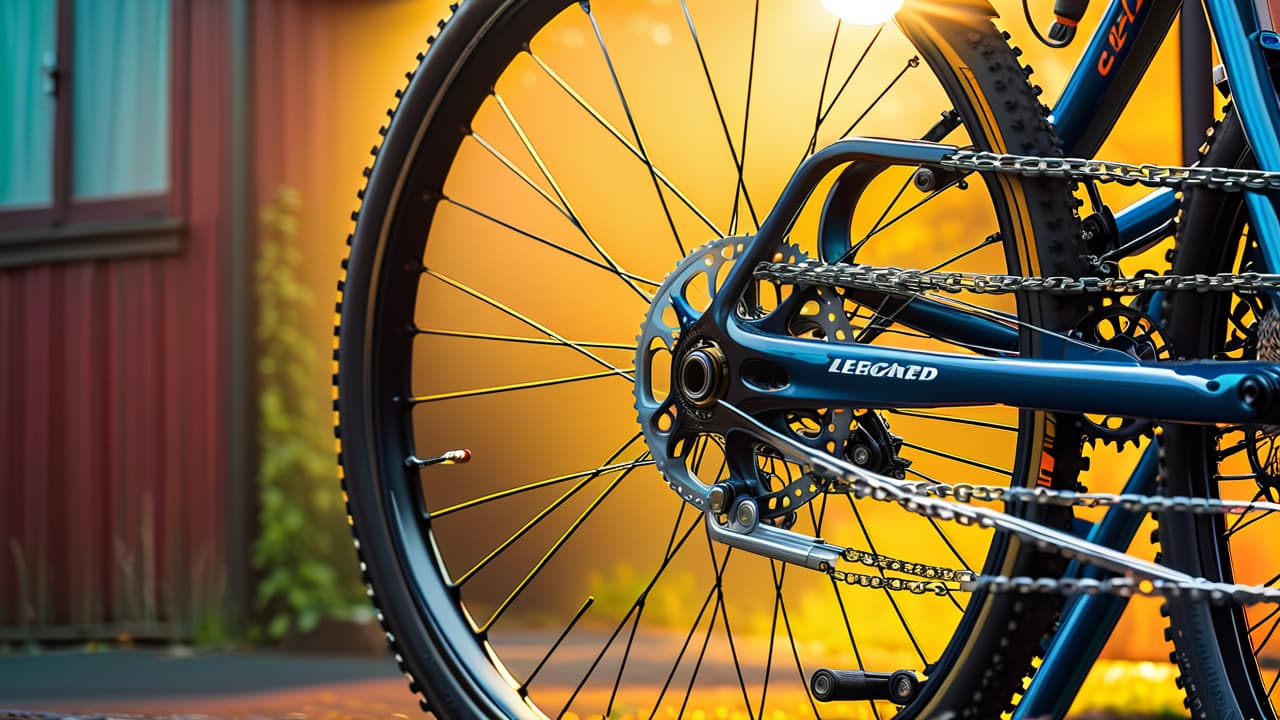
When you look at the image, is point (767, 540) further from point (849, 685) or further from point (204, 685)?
point (204, 685)

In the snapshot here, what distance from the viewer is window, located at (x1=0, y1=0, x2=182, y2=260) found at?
202 inches

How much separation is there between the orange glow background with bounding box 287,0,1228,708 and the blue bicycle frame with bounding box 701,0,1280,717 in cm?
204

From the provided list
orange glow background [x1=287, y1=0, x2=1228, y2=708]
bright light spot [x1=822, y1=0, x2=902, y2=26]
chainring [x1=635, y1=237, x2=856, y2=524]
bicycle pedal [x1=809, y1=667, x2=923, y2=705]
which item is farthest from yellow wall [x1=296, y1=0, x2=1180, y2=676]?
bicycle pedal [x1=809, y1=667, x2=923, y2=705]

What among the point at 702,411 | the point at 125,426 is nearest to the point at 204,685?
the point at 125,426

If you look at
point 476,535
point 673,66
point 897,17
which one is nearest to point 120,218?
point 476,535

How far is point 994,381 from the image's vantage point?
1.36 metres

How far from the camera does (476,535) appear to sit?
182 inches

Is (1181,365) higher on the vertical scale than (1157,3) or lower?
lower

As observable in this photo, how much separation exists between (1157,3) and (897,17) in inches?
12.7

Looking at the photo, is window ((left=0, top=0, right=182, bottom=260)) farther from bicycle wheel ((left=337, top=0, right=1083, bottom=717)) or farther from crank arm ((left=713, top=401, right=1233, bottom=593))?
crank arm ((left=713, top=401, right=1233, bottom=593))

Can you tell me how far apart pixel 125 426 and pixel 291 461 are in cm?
69

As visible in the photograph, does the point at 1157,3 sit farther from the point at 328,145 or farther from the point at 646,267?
the point at 328,145

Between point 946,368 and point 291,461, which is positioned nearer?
point 946,368

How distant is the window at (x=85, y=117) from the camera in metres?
5.13
